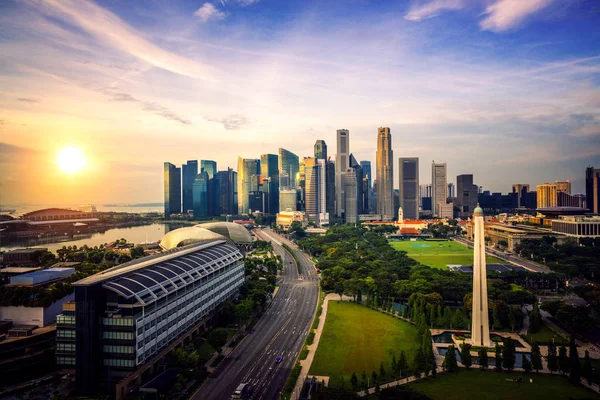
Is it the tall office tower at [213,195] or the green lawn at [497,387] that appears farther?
the tall office tower at [213,195]

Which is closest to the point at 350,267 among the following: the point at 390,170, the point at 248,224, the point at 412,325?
the point at 412,325

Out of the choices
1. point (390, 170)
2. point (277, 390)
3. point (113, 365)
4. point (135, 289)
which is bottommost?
point (277, 390)

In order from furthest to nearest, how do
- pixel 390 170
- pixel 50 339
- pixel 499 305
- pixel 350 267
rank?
pixel 390 170 < pixel 350 267 < pixel 499 305 < pixel 50 339

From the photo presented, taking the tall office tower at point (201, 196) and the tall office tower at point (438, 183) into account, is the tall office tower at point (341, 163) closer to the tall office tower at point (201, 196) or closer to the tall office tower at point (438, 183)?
the tall office tower at point (438, 183)

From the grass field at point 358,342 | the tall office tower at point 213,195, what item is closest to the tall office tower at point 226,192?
the tall office tower at point 213,195

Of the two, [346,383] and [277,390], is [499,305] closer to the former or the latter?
[346,383]
